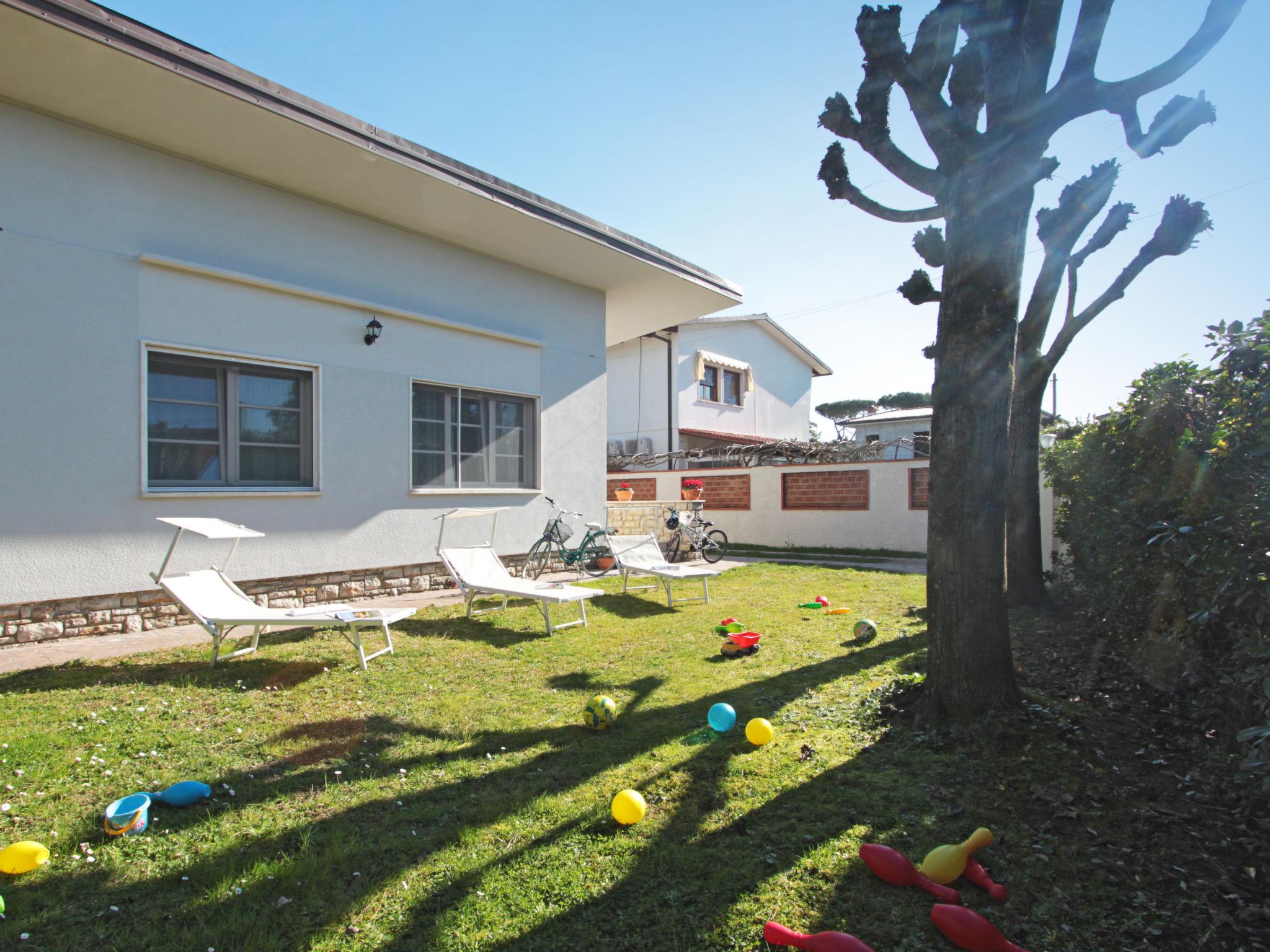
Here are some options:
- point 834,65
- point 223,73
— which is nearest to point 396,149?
point 223,73

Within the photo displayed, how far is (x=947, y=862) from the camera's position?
2301 millimetres

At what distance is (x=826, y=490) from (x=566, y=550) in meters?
7.22

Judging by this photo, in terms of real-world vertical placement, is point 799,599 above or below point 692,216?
below

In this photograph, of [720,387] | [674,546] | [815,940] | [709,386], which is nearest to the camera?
[815,940]

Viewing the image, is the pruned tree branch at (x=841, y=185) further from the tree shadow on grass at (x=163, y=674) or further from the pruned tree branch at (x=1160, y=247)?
the tree shadow on grass at (x=163, y=674)

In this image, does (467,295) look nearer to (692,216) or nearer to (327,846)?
(692,216)

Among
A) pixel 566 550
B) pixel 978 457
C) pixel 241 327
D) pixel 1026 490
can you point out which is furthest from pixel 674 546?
pixel 978 457

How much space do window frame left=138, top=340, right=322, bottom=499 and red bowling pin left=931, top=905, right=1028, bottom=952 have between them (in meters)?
6.86

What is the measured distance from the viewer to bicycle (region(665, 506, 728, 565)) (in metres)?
12.0

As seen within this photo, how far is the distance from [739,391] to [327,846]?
21822mm

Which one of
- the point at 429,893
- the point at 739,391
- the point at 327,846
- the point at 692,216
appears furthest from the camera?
the point at 739,391

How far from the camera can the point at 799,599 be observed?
825cm

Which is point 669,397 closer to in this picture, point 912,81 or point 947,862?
point 912,81

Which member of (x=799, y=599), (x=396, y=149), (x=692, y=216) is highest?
(x=692, y=216)
